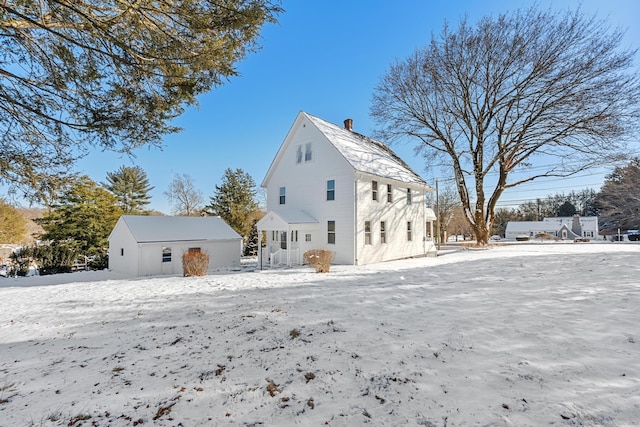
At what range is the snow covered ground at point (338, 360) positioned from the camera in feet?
8.54

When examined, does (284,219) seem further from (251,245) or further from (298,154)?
(251,245)

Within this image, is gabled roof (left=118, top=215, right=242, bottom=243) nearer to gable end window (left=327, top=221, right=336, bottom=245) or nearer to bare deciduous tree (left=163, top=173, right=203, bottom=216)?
gable end window (left=327, top=221, right=336, bottom=245)

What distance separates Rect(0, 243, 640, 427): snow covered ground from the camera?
260 cm

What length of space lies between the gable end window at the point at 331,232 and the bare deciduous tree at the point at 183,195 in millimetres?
22763

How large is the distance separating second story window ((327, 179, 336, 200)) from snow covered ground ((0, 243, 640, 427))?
923cm

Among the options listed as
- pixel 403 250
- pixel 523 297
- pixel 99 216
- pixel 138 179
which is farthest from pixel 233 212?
pixel 523 297

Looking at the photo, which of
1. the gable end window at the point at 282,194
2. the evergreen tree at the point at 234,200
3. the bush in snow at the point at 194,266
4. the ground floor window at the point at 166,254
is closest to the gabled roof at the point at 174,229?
the ground floor window at the point at 166,254

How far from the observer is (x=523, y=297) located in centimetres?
584

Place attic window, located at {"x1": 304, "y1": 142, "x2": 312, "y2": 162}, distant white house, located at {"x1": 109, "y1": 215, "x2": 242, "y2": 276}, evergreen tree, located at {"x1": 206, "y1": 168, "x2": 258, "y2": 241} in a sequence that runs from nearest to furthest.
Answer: distant white house, located at {"x1": 109, "y1": 215, "x2": 242, "y2": 276} → attic window, located at {"x1": 304, "y1": 142, "x2": 312, "y2": 162} → evergreen tree, located at {"x1": 206, "y1": 168, "x2": 258, "y2": 241}

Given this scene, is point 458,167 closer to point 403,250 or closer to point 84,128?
point 403,250

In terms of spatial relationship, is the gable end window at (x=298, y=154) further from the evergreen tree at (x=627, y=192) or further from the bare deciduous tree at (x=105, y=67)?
the evergreen tree at (x=627, y=192)

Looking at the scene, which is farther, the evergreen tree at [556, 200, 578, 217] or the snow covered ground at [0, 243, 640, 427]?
the evergreen tree at [556, 200, 578, 217]

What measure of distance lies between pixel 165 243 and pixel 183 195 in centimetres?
2012

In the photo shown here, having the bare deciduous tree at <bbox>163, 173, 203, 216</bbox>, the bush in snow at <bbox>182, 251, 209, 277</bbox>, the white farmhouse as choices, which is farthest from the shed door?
the bare deciduous tree at <bbox>163, 173, 203, 216</bbox>
